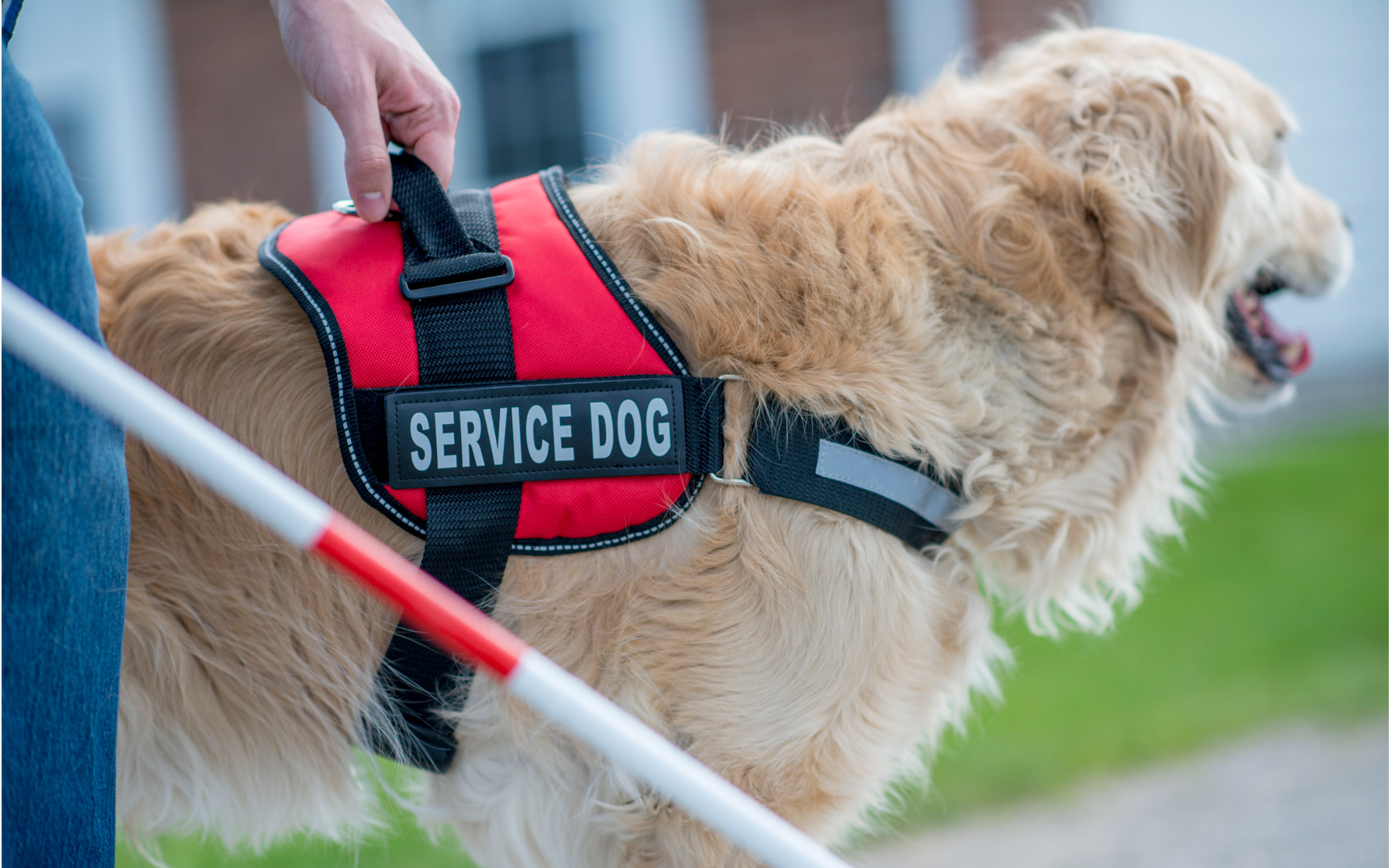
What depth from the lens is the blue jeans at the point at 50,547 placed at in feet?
3.38

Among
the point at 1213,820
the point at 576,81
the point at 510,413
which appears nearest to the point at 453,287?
the point at 510,413

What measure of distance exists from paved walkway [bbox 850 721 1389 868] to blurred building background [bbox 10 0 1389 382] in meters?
4.77

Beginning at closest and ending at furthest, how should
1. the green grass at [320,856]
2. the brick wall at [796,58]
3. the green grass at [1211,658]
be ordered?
the green grass at [320,856] < the green grass at [1211,658] < the brick wall at [796,58]

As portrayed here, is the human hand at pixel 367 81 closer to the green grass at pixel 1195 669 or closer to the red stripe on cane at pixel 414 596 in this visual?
the red stripe on cane at pixel 414 596

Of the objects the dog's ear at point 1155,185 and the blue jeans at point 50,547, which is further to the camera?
the dog's ear at point 1155,185

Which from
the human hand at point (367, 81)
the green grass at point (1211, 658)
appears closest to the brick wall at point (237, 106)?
the green grass at point (1211, 658)

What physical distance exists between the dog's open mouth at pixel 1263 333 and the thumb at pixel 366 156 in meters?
1.79

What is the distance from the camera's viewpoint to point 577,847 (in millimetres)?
1550

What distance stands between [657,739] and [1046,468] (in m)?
1.01

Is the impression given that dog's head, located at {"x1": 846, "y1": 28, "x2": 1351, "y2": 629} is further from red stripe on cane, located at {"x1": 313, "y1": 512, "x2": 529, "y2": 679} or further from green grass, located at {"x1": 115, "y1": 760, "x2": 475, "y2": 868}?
green grass, located at {"x1": 115, "y1": 760, "x2": 475, "y2": 868}

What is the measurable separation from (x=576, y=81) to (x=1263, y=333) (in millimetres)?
6066

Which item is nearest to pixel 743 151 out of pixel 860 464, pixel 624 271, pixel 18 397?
pixel 624 271

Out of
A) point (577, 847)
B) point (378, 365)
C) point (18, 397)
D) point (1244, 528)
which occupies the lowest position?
point (1244, 528)

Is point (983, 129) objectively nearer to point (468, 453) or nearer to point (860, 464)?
point (860, 464)
